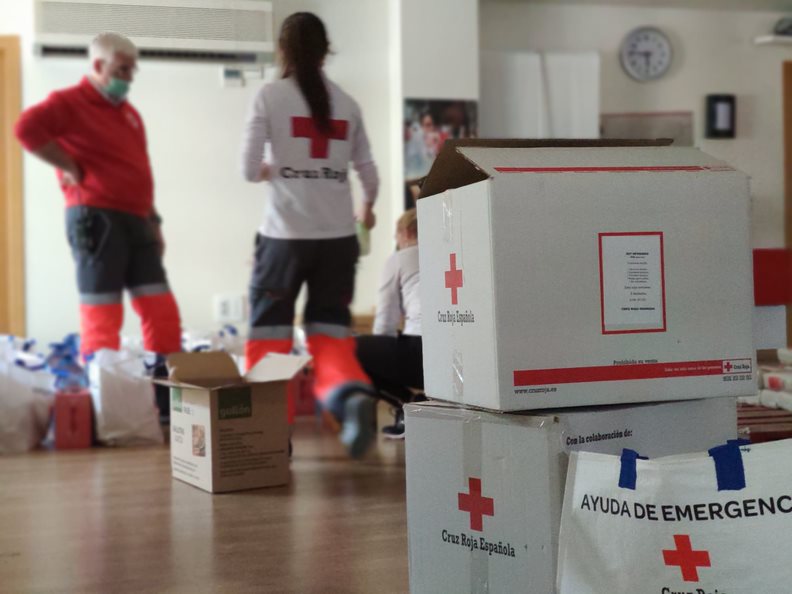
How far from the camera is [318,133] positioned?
2873mm

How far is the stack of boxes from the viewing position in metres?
1.38

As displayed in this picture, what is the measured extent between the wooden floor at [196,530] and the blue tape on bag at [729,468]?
2.14ft

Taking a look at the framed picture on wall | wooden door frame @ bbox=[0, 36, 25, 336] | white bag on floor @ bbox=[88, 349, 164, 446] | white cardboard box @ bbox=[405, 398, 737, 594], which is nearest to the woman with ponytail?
white bag on floor @ bbox=[88, 349, 164, 446]

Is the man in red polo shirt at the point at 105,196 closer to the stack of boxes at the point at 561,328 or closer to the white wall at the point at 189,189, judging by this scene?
the white wall at the point at 189,189

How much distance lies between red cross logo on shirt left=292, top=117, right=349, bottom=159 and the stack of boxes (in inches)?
54.3

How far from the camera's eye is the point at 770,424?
2.13 m

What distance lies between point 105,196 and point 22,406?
82 centimetres

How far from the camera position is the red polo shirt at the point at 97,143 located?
11.5ft

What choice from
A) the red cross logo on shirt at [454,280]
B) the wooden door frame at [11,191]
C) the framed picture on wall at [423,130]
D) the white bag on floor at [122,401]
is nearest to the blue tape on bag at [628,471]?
the red cross logo on shirt at [454,280]

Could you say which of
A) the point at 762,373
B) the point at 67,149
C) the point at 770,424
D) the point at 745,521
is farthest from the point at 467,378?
the point at 67,149

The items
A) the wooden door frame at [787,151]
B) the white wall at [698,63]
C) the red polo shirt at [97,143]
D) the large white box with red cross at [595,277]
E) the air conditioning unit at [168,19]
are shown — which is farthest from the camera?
the wooden door frame at [787,151]

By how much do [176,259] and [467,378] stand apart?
3.77m

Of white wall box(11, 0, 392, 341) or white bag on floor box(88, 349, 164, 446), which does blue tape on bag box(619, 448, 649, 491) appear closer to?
white bag on floor box(88, 349, 164, 446)

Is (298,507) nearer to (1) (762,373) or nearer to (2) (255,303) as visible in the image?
(2) (255,303)
